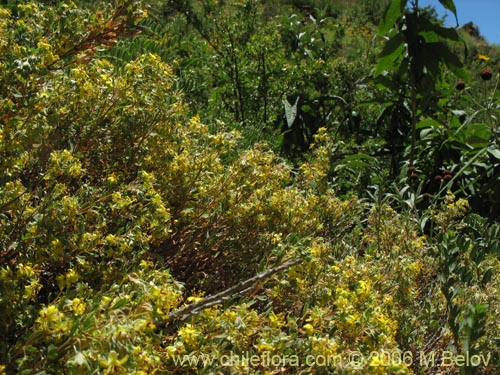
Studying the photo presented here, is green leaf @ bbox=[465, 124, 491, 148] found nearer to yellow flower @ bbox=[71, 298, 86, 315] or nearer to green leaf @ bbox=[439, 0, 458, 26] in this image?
green leaf @ bbox=[439, 0, 458, 26]

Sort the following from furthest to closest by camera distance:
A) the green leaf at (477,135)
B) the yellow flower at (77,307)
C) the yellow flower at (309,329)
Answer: the green leaf at (477,135)
the yellow flower at (309,329)
the yellow flower at (77,307)

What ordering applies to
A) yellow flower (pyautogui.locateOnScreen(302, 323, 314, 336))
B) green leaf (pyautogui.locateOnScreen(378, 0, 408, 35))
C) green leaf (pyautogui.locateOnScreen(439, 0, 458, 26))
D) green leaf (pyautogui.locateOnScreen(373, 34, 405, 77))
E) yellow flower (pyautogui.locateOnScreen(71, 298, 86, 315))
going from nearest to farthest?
yellow flower (pyautogui.locateOnScreen(71, 298, 86, 315)) → yellow flower (pyautogui.locateOnScreen(302, 323, 314, 336)) → green leaf (pyautogui.locateOnScreen(378, 0, 408, 35)) → green leaf (pyautogui.locateOnScreen(439, 0, 458, 26)) → green leaf (pyautogui.locateOnScreen(373, 34, 405, 77))

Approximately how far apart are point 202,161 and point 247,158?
0.54 ft

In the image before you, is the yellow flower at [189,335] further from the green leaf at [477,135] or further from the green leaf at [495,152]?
the green leaf at [477,135]

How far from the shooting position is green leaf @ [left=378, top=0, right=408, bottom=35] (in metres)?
3.99

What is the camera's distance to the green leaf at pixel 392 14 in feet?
13.1

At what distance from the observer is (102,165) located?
2160 mm

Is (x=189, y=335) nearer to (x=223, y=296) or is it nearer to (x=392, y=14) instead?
(x=223, y=296)

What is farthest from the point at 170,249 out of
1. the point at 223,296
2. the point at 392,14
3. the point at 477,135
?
the point at 477,135

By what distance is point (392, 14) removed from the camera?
13.4 ft

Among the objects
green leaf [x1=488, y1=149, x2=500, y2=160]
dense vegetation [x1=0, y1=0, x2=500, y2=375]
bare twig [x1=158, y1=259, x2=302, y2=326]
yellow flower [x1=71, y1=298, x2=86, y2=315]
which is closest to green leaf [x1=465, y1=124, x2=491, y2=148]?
green leaf [x1=488, y1=149, x2=500, y2=160]

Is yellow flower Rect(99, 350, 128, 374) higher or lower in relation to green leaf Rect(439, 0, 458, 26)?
lower

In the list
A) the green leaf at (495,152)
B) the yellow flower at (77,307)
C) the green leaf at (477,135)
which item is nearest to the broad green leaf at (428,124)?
the green leaf at (477,135)

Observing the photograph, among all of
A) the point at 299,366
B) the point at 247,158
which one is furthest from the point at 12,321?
the point at 247,158
